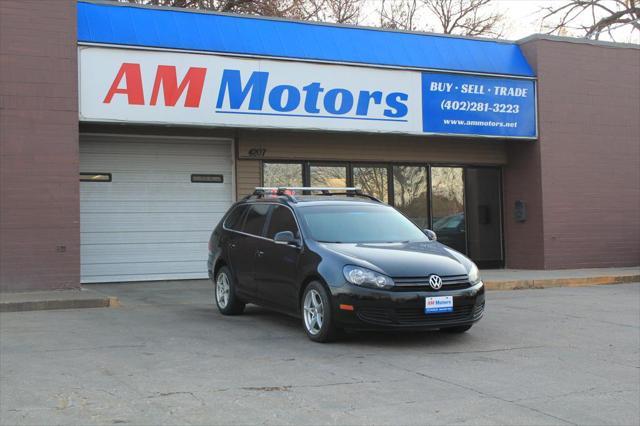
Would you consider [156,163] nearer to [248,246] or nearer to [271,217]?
[248,246]

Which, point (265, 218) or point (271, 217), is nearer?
point (271, 217)

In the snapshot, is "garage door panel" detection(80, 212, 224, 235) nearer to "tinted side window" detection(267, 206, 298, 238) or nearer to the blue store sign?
the blue store sign

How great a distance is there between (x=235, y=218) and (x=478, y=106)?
7.93 metres

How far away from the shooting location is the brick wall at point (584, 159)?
17031 mm

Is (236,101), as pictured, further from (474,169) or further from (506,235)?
(506,235)

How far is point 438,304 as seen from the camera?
7707mm

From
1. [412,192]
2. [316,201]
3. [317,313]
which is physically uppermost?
[412,192]

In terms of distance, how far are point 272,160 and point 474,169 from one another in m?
5.38

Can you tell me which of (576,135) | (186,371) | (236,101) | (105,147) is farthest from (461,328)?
(576,135)

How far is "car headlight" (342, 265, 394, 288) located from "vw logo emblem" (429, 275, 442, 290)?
17.8 inches

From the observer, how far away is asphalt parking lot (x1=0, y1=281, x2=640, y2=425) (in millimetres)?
5285

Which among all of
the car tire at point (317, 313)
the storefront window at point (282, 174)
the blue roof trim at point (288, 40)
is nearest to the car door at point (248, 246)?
the car tire at point (317, 313)

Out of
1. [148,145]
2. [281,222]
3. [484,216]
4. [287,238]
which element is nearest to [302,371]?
[287,238]

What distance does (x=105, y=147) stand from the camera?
14609mm
